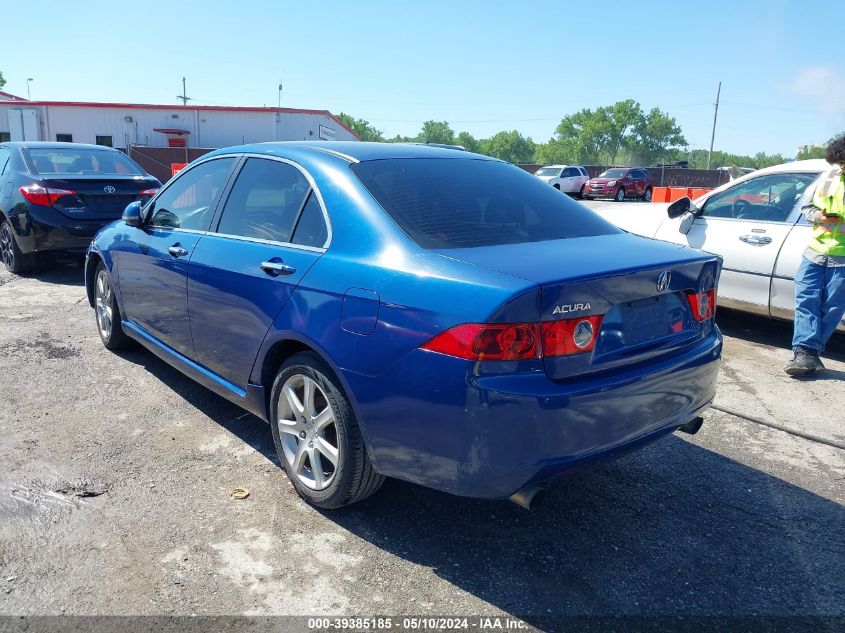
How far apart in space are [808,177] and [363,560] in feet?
17.6

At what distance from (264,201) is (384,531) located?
1.79 meters

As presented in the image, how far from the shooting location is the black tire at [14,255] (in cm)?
827

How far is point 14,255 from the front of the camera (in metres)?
8.34

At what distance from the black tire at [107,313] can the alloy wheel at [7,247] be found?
12.0 ft

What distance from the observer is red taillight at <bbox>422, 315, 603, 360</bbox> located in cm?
237

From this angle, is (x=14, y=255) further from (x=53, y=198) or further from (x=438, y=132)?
(x=438, y=132)

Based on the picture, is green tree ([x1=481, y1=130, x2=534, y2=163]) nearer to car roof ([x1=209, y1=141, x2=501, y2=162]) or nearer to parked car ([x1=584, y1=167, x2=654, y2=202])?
parked car ([x1=584, y1=167, x2=654, y2=202])

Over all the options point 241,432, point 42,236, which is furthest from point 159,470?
point 42,236

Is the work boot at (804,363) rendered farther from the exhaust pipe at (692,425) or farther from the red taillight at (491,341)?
the red taillight at (491,341)

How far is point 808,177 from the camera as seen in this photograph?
238 inches

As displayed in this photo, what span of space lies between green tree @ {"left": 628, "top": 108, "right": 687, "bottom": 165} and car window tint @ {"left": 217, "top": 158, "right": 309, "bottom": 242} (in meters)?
142

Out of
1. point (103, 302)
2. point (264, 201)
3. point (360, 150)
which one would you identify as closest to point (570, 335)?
point (360, 150)

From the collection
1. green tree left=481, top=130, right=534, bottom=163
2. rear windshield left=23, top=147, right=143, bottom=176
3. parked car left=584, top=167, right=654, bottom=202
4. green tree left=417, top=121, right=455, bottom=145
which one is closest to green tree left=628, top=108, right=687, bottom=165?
green tree left=481, top=130, right=534, bottom=163

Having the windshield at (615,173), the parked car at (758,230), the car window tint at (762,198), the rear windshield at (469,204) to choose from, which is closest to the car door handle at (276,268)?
the rear windshield at (469,204)
